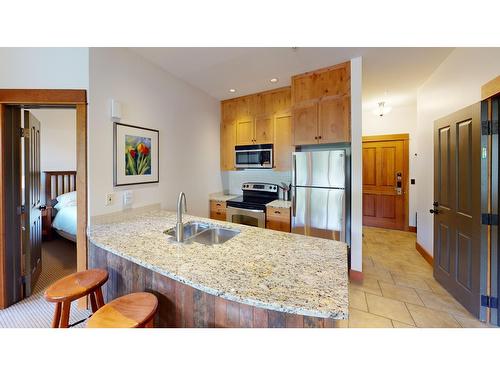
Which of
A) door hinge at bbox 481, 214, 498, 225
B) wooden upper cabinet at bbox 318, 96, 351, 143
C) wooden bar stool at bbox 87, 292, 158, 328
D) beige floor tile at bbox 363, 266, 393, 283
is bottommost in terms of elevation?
beige floor tile at bbox 363, 266, 393, 283

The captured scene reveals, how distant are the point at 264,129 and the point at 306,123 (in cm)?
78

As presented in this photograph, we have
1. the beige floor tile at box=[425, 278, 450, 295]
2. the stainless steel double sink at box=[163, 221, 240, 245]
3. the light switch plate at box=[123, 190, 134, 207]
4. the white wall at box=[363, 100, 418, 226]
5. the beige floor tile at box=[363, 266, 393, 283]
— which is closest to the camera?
the stainless steel double sink at box=[163, 221, 240, 245]

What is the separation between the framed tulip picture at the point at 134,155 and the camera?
2.03 metres

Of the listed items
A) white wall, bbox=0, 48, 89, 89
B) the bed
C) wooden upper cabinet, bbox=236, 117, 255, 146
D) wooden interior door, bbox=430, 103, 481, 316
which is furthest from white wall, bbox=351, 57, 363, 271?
the bed

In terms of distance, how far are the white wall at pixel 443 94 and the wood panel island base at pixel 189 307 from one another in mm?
2510

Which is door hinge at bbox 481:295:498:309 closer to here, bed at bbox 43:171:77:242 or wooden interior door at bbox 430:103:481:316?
wooden interior door at bbox 430:103:481:316

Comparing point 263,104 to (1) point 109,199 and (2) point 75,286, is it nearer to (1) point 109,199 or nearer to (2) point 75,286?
(1) point 109,199

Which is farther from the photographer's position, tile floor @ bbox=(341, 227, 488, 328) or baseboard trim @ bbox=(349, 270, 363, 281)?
baseboard trim @ bbox=(349, 270, 363, 281)

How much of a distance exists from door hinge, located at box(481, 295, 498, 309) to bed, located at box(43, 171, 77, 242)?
495 centimetres

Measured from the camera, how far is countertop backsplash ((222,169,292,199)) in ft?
11.5

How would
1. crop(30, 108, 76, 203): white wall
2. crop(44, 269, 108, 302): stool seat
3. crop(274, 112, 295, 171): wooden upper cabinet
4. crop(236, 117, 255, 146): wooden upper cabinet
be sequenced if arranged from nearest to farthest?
crop(44, 269, 108, 302): stool seat, crop(274, 112, 295, 171): wooden upper cabinet, crop(236, 117, 255, 146): wooden upper cabinet, crop(30, 108, 76, 203): white wall

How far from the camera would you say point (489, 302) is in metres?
1.81

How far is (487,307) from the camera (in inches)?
71.5
